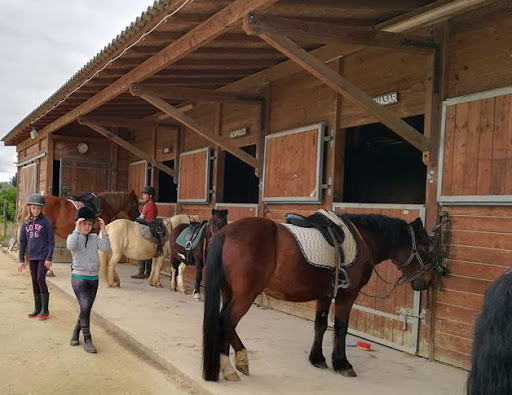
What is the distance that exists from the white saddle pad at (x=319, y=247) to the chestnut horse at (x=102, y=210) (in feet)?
20.2

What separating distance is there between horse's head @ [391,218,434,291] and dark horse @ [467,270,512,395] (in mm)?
2676

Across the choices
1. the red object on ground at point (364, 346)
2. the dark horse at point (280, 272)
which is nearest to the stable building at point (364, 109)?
the red object on ground at point (364, 346)

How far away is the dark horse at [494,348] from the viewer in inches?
51.2

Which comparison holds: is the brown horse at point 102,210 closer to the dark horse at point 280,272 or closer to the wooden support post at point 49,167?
the wooden support post at point 49,167

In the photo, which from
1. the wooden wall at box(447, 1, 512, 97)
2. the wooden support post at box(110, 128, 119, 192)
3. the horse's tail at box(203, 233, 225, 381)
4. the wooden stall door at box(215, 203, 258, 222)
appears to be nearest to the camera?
the horse's tail at box(203, 233, 225, 381)

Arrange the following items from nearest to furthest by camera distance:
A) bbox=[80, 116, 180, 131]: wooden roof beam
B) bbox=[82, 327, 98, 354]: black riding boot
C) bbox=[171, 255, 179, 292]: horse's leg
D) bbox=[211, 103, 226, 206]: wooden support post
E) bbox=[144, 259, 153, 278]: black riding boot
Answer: bbox=[82, 327, 98, 354]: black riding boot, bbox=[171, 255, 179, 292]: horse's leg, bbox=[211, 103, 226, 206]: wooden support post, bbox=[144, 259, 153, 278]: black riding boot, bbox=[80, 116, 180, 131]: wooden roof beam

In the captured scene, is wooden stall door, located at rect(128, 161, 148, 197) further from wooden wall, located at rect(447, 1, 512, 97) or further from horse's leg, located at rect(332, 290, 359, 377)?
wooden wall, located at rect(447, 1, 512, 97)

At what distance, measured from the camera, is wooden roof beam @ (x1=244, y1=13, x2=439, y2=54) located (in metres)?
3.81

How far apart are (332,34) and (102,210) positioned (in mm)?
6511

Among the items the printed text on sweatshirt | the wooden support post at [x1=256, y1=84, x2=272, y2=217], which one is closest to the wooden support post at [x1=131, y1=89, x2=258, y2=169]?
the wooden support post at [x1=256, y1=84, x2=272, y2=217]

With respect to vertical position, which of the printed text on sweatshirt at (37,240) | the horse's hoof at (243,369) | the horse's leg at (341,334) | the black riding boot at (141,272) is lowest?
the black riding boot at (141,272)

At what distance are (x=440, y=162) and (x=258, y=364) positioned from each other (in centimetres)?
235

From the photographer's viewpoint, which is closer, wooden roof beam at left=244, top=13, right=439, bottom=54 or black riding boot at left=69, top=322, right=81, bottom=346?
wooden roof beam at left=244, top=13, right=439, bottom=54

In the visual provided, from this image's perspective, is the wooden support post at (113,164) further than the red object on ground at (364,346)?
Yes
